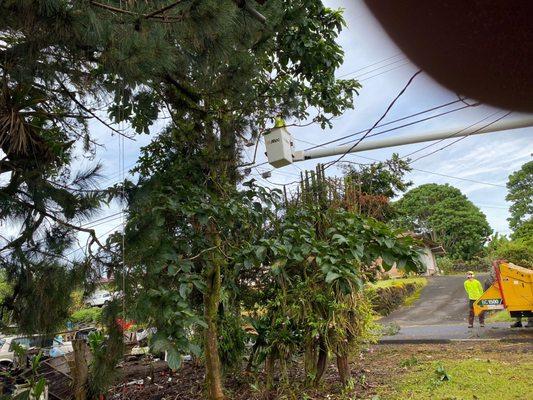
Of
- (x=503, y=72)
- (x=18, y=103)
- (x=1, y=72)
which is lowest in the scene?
(x=503, y=72)

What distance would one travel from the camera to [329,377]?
19.6ft

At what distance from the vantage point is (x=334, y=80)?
5.73m

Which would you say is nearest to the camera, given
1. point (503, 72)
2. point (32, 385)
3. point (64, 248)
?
point (503, 72)

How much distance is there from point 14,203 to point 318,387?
13.1ft

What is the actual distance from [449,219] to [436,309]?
2419cm

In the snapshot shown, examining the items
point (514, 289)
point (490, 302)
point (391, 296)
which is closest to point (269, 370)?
point (514, 289)

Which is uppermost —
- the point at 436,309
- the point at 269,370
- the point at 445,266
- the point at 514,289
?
the point at 445,266

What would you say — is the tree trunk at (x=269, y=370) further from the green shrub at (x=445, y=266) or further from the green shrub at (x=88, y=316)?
the green shrub at (x=445, y=266)

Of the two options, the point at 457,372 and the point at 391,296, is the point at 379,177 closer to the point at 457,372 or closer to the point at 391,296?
the point at 457,372

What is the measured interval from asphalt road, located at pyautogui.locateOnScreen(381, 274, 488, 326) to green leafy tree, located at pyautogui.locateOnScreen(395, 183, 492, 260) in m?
17.0

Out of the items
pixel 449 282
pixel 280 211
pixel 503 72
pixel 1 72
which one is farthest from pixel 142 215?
pixel 449 282

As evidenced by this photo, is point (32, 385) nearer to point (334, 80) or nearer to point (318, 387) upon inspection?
point (318, 387)

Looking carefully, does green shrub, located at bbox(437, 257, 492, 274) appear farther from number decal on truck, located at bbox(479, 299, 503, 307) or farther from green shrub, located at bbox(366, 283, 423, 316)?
number decal on truck, located at bbox(479, 299, 503, 307)

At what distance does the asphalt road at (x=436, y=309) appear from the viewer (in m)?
13.3
